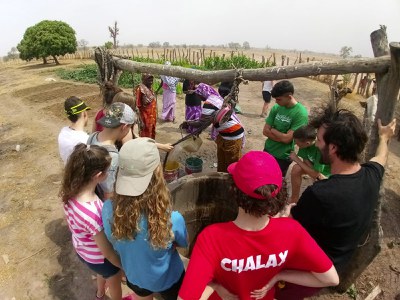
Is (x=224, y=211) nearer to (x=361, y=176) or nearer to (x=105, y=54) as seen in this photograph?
(x=361, y=176)

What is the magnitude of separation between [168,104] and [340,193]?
7.06 meters

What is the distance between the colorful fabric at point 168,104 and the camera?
26.8ft

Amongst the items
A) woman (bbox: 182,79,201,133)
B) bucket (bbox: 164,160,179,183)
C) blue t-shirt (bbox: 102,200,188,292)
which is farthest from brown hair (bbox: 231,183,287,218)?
woman (bbox: 182,79,201,133)

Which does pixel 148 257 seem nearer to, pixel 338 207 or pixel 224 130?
pixel 338 207

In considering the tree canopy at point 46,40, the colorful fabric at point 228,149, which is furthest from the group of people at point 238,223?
the tree canopy at point 46,40

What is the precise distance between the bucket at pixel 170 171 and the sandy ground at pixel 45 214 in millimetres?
175

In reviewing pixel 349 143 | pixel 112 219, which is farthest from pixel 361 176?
pixel 112 219

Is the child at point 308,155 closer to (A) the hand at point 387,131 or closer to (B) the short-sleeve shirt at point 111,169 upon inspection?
(A) the hand at point 387,131

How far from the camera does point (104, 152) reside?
84.2 inches

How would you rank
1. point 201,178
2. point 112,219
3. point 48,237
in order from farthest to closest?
point 48,237
point 201,178
point 112,219

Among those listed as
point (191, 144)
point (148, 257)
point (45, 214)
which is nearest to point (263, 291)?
point (148, 257)

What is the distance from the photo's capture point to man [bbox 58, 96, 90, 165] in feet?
9.55

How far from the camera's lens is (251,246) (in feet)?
4.79

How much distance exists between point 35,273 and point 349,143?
3.58 metres
